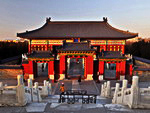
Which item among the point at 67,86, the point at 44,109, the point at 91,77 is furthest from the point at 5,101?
the point at 91,77

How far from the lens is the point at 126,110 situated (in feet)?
19.2

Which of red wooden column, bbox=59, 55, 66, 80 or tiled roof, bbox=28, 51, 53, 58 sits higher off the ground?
tiled roof, bbox=28, 51, 53, 58

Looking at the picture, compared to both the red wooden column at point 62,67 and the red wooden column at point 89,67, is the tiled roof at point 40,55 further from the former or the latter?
the red wooden column at point 89,67

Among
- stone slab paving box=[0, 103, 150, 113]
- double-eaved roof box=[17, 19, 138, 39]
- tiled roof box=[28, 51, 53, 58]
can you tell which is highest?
double-eaved roof box=[17, 19, 138, 39]

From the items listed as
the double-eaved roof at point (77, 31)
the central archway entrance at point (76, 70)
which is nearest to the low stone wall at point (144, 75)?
the double-eaved roof at point (77, 31)

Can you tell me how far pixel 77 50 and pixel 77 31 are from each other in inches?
373

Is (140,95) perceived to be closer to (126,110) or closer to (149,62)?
(126,110)

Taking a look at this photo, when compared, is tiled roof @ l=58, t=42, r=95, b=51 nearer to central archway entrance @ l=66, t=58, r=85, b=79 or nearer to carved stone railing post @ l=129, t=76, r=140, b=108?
central archway entrance @ l=66, t=58, r=85, b=79

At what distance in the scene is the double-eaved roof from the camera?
23.1 meters

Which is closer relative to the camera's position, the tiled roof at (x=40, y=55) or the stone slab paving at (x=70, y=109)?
the stone slab paving at (x=70, y=109)

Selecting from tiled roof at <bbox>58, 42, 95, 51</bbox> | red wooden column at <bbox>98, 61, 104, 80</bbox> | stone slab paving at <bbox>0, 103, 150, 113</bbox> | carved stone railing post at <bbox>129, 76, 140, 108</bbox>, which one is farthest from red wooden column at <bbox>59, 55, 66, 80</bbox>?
carved stone railing post at <bbox>129, 76, 140, 108</bbox>

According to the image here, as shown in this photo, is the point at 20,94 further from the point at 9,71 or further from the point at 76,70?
the point at 76,70

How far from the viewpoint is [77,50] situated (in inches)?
Answer: 672

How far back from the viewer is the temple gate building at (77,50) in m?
17.4
